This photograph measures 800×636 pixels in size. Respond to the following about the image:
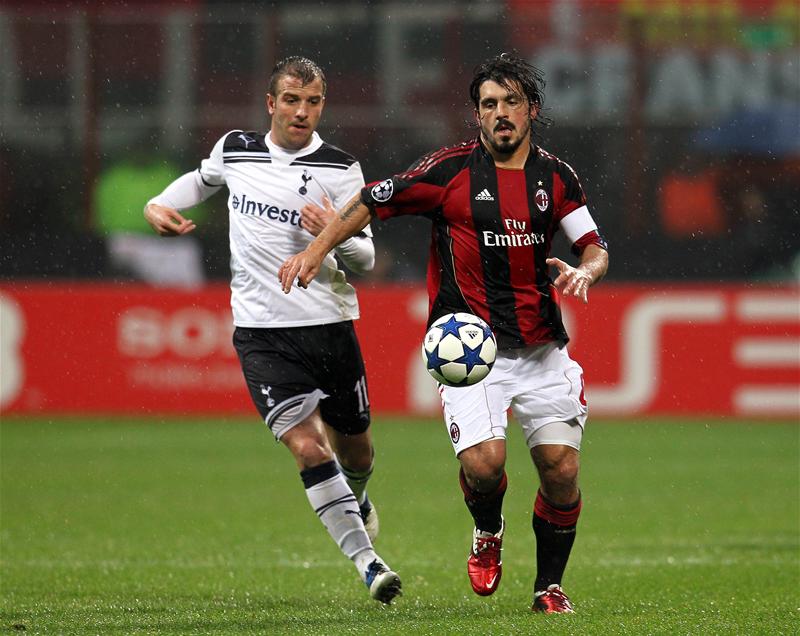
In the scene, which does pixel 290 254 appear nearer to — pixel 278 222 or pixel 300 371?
pixel 278 222

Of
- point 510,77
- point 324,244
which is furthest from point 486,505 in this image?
point 510,77

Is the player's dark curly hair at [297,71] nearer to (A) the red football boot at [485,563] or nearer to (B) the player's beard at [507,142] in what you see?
(B) the player's beard at [507,142]

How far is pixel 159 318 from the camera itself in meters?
16.1

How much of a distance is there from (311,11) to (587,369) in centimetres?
551

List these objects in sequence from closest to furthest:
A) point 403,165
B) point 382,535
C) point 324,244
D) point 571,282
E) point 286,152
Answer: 1. point 571,282
2. point 324,244
3. point 286,152
4. point 382,535
5. point 403,165

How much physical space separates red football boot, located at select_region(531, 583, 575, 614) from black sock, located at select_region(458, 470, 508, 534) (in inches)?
13.1

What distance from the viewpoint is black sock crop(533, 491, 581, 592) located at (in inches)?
259

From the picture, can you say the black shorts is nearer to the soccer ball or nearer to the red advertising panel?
the soccer ball

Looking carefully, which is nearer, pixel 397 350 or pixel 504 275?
pixel 504 275

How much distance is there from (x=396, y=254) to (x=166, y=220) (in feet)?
32.5

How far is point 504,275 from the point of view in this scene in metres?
6.54

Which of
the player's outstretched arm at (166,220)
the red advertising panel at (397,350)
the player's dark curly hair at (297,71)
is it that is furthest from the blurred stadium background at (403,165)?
the player's dark curly hair at (297,71)

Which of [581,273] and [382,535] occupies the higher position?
[581,273]

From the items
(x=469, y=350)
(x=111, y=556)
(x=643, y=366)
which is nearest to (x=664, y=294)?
(x=643, y=366)
